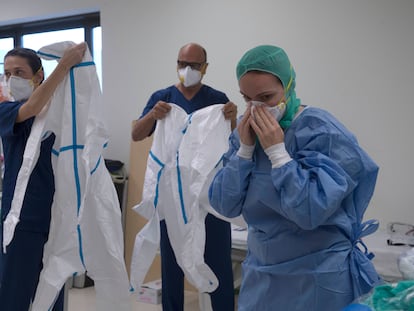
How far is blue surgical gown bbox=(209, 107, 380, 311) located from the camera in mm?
1214

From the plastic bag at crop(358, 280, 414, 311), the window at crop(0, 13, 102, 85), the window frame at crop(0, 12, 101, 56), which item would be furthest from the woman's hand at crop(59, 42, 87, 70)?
the window frame at crop(0, 12, 101, 56)

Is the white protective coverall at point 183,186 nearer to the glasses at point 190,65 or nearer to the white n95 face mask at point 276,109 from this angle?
the glasses at point 190,65

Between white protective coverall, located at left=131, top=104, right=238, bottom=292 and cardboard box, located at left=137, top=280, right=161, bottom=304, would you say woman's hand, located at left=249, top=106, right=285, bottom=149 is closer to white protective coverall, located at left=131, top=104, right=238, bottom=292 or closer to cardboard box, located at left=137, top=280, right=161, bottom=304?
white protective coverall, located at left=131, top=104, right=238, bottom=292

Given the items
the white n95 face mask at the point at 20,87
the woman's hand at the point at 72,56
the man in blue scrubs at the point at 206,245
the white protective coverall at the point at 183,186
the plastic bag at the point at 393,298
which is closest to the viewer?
the plastic bag at the point at 393,298

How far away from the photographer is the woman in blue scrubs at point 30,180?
6.32 feet

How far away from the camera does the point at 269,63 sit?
4.34 ft

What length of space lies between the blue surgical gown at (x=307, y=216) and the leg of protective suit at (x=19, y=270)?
0.96m

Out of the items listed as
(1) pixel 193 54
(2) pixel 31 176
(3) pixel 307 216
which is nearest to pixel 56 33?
(1) pixel 193 54

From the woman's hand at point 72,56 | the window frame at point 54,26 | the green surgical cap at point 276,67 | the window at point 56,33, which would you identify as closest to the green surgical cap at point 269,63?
the green surgical cap at point 276,67

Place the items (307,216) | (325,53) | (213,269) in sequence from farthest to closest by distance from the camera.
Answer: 1. (325,53)
2. (213,269)
3. (307,216)

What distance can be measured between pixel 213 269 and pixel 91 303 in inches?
63.4

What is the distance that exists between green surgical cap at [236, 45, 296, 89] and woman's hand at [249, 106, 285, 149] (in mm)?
106

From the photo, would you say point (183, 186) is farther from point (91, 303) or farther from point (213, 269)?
point (91, 303)

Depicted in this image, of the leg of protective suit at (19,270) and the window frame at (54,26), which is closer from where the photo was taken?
the leg of protective suit at (19,270)
